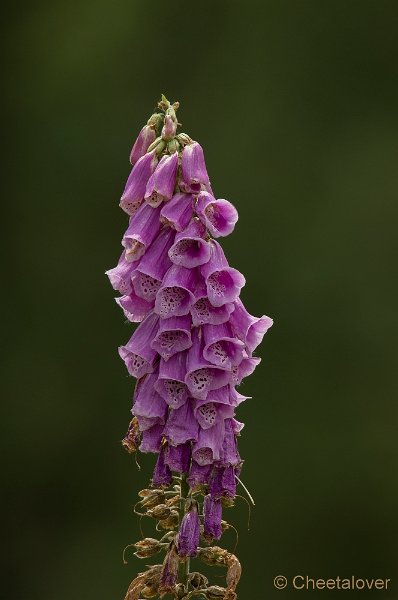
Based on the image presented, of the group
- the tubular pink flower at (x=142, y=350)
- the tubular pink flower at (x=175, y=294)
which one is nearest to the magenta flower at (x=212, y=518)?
the tubular pink flower at (x=142, y=350)

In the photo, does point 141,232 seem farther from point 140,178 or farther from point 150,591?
point 150,591

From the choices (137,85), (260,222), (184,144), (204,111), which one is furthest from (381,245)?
(184,144)

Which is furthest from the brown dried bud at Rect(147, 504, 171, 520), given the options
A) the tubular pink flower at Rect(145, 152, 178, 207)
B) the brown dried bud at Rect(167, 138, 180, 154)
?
the brown dried bud at Rect(167, 138, 180, 154)

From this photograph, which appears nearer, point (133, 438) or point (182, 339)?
point (182, 339)

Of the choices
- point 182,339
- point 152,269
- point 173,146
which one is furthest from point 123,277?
point 173,146

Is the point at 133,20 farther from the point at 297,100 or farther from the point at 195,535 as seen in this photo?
the point at 195,535

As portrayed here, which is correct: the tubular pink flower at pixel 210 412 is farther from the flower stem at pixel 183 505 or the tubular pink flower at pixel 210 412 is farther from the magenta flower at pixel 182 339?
the flower stem at pixel 183 505
